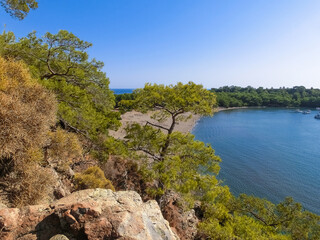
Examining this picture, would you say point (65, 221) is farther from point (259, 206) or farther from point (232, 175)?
point (232, 175)

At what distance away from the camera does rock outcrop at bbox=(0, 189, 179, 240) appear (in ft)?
13.7

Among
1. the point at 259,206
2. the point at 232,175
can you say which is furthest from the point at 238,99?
the point at 259,206

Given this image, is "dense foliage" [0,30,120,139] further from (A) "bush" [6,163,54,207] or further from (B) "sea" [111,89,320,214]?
(B) "sea" [111,89,320,214]

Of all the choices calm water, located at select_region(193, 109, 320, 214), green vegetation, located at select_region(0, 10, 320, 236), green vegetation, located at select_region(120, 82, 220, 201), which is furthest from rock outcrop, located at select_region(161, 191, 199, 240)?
calm water, located at select_region(193, 109, 320, 214)

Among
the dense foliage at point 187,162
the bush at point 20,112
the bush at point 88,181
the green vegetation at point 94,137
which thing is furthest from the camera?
the dense foliage at point 187,162

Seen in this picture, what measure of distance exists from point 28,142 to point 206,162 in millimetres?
10194

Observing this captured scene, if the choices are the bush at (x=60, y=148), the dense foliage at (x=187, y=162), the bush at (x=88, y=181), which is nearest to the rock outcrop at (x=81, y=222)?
the bush at (x=60, y=148)

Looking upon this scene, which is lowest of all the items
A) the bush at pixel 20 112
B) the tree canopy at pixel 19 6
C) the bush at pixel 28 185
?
the bush at pixel 28 185

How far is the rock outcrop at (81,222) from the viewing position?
164 inches

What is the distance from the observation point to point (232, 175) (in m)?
28.1

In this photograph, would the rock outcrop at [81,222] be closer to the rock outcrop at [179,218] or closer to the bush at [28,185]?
the bush at [28,185]

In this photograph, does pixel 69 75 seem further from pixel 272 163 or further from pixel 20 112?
pixel 272 163

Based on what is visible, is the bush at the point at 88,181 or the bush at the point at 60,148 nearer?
the bush at the point at 60,148

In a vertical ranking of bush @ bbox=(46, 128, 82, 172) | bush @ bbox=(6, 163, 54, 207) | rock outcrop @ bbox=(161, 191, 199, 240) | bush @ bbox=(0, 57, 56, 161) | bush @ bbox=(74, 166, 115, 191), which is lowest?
rock outcrop @ bbox=(161, 191, 199, 240)
